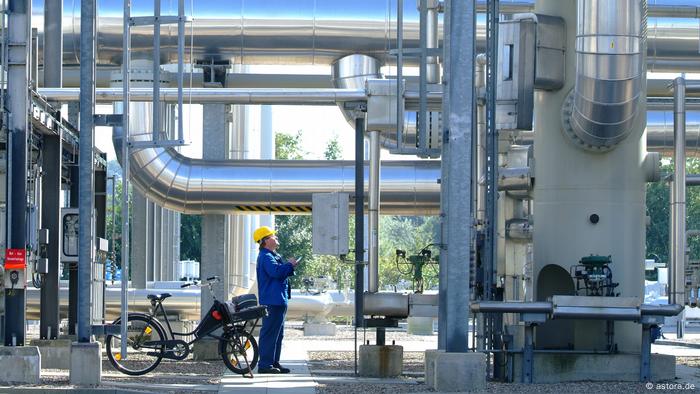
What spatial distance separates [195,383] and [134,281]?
15.5m

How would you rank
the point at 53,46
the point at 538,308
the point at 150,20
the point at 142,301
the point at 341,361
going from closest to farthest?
the point at 150,20 → the point at 538,308 → the point at 341,361 → the point at 53,46 → the point at 142,301

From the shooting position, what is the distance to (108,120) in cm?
1588

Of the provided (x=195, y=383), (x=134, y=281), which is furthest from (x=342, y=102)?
(x=134, y=281)

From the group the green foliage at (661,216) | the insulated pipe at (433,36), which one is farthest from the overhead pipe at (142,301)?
the green foliage at (661,216)

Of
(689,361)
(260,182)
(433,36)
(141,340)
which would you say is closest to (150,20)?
(141,340)

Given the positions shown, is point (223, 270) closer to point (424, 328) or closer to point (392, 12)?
point (392, 12)

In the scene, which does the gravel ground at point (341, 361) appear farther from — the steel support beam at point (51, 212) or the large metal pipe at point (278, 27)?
the large metal pipe at point (278, 27)

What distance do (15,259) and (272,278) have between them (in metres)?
3.11

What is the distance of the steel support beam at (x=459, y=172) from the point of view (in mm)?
14031

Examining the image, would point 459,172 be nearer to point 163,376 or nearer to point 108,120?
point 108,120

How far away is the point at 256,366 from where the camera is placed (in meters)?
17.4

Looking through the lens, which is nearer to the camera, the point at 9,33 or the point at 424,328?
the point at 9,33

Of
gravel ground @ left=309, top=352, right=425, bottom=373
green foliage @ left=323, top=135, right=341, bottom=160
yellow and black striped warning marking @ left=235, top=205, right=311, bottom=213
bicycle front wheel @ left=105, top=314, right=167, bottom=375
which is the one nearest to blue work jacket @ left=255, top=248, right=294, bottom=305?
bicycle front wheel @ left=105, top=314, right=167, bottom=375

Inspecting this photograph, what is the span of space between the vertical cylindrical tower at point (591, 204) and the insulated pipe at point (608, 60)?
51cm
